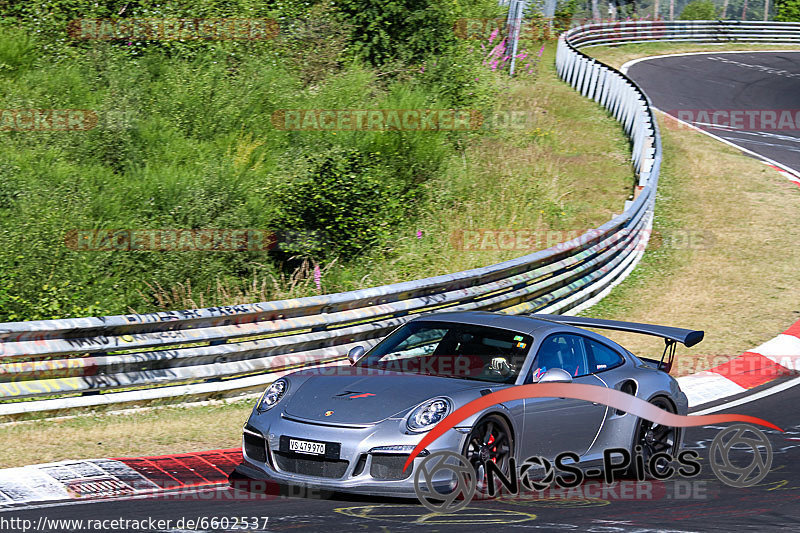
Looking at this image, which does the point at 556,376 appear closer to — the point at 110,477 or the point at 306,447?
the point at 306,447

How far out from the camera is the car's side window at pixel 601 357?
7.52 metres

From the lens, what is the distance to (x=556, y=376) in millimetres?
6648

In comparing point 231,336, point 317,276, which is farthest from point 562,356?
point 317,276

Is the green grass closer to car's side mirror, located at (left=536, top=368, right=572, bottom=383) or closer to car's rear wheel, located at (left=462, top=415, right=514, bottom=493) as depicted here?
car's side mirror, located at (left=536, top=368, right=572, bottom=383)

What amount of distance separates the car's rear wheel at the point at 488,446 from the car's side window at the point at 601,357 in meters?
1.37

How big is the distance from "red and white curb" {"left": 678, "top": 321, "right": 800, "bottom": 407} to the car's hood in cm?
452

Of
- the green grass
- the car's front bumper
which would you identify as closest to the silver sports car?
the car's front bumper

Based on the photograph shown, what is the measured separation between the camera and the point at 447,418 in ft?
20.0

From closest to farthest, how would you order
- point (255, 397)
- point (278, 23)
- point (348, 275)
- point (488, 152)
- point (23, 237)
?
point (255, 397) → point (23, 237) → point (348, 275) → point (488, 152) → point (278, 23)

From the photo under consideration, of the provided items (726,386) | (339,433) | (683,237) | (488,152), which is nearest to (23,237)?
(339,433)

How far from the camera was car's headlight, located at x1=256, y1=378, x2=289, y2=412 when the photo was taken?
662 centimetres

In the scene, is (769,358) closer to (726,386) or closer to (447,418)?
(726,386)

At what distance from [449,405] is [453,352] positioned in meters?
1.12

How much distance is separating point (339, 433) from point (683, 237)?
13250 millimetres
